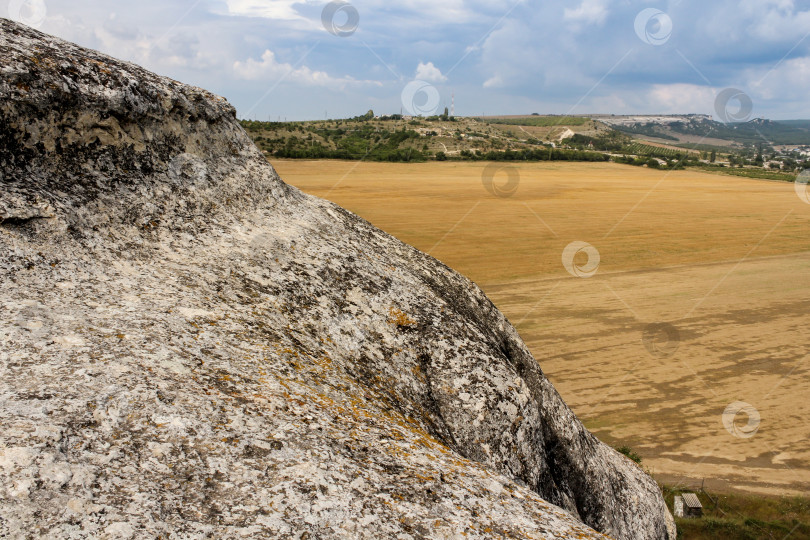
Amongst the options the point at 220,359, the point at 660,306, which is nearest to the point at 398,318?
the point at 220,359

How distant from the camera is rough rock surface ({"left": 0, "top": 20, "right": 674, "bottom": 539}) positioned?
3133mm

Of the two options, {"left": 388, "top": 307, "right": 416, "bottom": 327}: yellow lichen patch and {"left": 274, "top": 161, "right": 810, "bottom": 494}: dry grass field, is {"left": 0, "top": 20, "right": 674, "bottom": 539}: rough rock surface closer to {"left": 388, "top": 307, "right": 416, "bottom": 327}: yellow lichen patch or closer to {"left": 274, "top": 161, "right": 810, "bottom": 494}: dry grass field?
{"left": 388, "top": 307, "right": 416, "bottom": 327}: yellow lichen patch

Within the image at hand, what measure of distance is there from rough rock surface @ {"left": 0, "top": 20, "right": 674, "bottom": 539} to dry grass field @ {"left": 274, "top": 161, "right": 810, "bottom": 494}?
39.1ft

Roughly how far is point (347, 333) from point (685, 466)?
1530 centimetres

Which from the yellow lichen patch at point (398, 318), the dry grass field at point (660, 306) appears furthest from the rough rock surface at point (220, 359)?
the dry grass field at point (660, 306)

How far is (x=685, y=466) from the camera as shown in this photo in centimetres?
1692

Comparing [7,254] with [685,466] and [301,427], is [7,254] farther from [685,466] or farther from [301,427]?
[685,466]

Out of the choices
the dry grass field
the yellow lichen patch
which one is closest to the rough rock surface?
the yellow lichen patch

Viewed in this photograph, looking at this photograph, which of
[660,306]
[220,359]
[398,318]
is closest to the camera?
[220,359]

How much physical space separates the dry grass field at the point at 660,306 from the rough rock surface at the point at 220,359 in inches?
469

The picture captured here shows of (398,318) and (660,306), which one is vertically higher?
(660,306)

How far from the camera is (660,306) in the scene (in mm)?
31609

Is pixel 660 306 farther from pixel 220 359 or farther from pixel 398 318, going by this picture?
pixel 220 359

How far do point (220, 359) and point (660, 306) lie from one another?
31524mm
